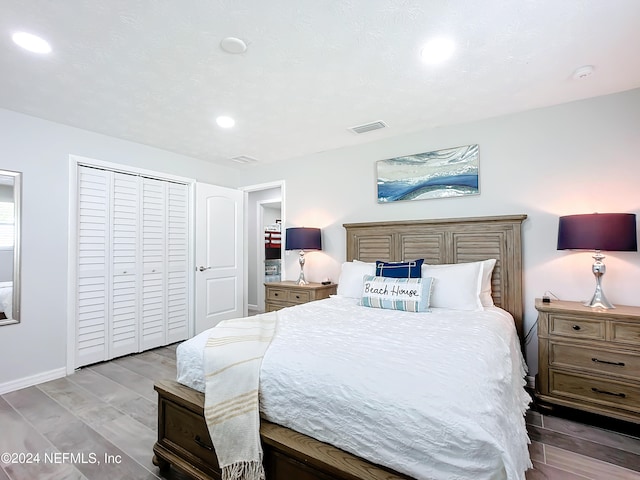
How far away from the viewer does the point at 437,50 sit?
6.50 feet

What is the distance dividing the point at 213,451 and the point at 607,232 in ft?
9.20

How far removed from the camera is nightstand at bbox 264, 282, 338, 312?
367cm

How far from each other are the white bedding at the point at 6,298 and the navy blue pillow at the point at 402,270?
10.7 feet

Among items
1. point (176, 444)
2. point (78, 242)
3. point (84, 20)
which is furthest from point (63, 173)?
point (176, 444)

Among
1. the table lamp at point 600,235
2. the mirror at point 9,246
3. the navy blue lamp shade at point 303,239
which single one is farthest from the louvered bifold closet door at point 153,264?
the table lamp at point 600,235

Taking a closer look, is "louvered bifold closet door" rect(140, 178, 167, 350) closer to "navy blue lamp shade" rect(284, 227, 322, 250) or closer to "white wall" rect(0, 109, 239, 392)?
"white wall" rect(0, 109, 239, 392)

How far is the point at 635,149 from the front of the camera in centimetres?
248

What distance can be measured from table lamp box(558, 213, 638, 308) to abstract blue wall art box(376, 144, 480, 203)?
897 mm

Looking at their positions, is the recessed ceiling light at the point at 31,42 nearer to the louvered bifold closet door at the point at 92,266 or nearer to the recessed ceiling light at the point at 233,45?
the recessed ceiling light at the point at 233,45

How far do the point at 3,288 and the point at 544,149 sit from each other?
4.85m

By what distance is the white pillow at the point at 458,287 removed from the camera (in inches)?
101

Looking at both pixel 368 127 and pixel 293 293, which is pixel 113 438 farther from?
pixel 368 127

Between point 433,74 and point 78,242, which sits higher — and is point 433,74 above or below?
above

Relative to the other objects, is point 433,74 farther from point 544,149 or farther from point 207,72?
point 207,72
